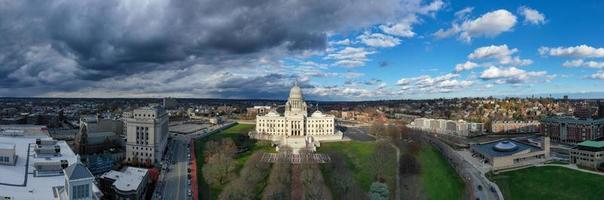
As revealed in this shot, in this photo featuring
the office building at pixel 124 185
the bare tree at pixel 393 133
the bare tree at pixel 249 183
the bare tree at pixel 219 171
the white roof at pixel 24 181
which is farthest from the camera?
the bare tree at pixel 393 133

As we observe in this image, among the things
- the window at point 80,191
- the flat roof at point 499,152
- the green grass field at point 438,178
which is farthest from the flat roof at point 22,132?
the flat roof at point 499,152

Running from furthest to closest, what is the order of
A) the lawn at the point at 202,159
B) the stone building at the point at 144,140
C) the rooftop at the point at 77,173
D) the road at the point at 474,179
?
the stone building at the point at 144,140, the road at the point at 474,179, the lawn at the point at 202,159, the rooftop at the point at 77,173

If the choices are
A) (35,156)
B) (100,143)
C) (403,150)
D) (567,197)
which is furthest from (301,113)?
(35,156)

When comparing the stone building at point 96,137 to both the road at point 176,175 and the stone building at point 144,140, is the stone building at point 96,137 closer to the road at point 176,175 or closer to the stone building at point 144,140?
the stone building at point 144,140

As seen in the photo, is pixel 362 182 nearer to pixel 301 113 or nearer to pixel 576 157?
pixel 576 157

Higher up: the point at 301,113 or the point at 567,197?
the point at 301,113

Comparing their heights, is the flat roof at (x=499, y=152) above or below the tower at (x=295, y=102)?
below
